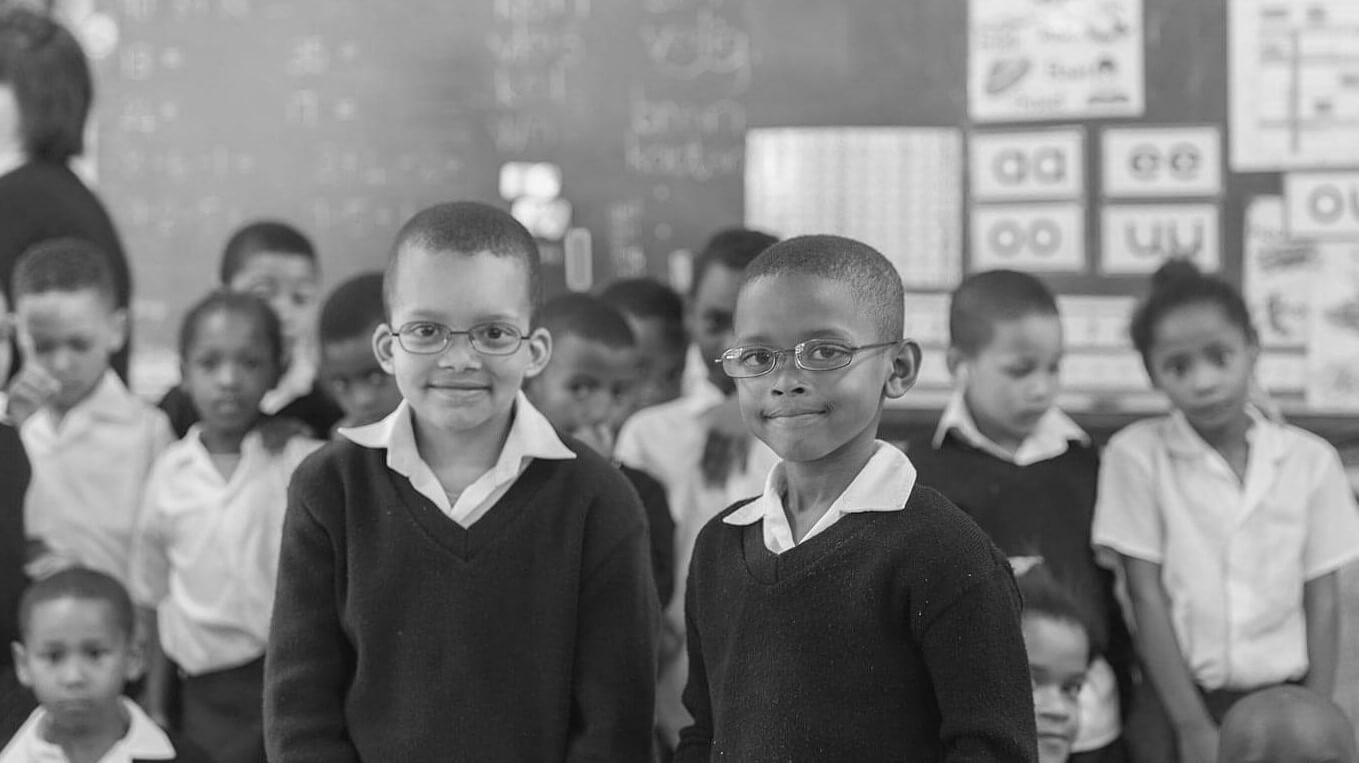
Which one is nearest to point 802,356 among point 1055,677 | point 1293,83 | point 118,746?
point 1055,677

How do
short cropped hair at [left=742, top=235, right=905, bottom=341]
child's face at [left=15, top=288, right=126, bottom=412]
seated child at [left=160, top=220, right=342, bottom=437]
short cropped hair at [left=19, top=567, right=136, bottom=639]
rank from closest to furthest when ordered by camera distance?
short cropped hair at [left=742, top=235, right=905, bottom=341] → short cropped hair at [left=19, top=567, right=136, bottom=639] → child's face at [left=15, top=288, right=126, bottom=412] → seated child at [left=160, top=220, right=342, bottom=437]

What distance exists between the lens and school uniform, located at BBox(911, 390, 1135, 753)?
9.03 ft

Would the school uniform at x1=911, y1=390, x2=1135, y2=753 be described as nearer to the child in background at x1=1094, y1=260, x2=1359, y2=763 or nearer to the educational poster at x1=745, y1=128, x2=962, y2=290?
the child in background at x1=1094, y1=260, x2=1359, y2=763

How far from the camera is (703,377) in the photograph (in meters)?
3.45

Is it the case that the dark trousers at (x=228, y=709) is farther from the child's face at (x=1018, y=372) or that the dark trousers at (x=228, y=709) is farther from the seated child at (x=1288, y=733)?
the seated child at (x=1288, y=733)

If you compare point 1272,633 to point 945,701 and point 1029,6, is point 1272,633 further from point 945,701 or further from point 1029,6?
point 1029,6

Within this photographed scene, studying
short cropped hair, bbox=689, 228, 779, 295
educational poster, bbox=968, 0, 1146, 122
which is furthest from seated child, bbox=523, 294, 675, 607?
educational poster, bbox=968, 0, 1146, 122

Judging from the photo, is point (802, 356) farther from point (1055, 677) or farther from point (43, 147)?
point (43, 147)

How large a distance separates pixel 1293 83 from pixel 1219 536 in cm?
143

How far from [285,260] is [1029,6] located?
6.60 feet

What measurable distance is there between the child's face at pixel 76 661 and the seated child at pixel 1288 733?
1.90 metres

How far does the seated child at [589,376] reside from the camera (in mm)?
2760

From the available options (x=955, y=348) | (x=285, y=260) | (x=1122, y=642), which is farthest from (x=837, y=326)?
(x=285, y=260)

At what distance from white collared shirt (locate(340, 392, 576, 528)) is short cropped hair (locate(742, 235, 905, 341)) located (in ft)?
1.37
